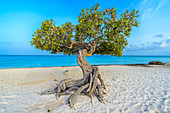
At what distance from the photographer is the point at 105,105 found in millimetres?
4562

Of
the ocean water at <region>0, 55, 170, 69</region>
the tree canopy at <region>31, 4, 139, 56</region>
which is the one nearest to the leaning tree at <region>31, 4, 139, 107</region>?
the tree canopy at <region>31, 4, 139, 56</region>

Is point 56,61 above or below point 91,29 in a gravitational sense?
below

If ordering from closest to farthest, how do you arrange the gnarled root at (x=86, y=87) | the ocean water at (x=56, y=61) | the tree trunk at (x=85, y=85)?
1. the gnarled root at (x=86, y=87)
2. the tree trunk at (x=85, y=85)
3. the ocean water at (x=56, y=61)

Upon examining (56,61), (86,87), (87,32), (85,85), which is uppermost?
(87,32)

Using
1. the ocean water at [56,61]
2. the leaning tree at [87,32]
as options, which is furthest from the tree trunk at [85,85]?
the ocean water at [56,61]

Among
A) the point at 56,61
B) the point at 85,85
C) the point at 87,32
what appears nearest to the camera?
the point at 85,85

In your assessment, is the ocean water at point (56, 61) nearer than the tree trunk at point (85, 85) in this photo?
No

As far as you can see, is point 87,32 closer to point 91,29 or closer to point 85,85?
point 91,29

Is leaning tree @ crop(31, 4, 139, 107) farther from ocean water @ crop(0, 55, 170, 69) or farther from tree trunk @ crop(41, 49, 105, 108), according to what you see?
ocean water @ crop(0, 55, 170, 69)

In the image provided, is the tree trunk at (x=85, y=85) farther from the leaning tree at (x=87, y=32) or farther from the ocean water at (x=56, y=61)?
the ocean water at (x=56, y=61)

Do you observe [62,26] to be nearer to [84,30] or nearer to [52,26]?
[52,26]

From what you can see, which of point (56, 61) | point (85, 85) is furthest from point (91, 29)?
point (56, 61)

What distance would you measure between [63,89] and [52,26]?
14.9 ft

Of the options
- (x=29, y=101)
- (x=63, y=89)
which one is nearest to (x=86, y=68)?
(x=63, y=89)
